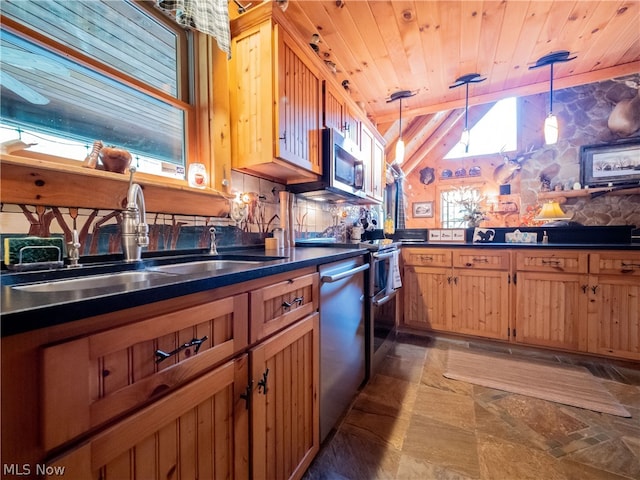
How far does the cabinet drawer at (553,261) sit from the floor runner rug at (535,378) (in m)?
0.77

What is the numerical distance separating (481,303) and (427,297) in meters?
0.48

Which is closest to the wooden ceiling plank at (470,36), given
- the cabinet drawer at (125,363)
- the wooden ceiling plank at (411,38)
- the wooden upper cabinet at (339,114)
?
the wooden ceiling plank at (411,38)

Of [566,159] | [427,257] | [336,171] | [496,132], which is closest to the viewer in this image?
[336,171]

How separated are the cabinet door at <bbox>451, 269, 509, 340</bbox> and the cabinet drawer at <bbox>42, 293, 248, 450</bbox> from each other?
252 centimetres

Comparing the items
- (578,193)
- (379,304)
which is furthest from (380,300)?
(578,193)

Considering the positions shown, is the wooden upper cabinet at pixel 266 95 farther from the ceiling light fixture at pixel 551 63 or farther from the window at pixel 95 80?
the ceiling light fixture at pixel 551 63

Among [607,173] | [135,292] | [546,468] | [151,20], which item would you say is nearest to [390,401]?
[546,468]

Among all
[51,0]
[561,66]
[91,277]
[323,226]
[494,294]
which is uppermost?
[561,66]

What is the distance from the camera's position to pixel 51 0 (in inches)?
40.9

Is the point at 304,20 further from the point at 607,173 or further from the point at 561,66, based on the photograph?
the point at 607,173

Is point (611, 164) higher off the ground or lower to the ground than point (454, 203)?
higher

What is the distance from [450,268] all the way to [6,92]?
3065 millimetres

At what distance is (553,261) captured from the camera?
2.34 m

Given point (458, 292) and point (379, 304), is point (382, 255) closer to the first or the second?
point (379, 304)
